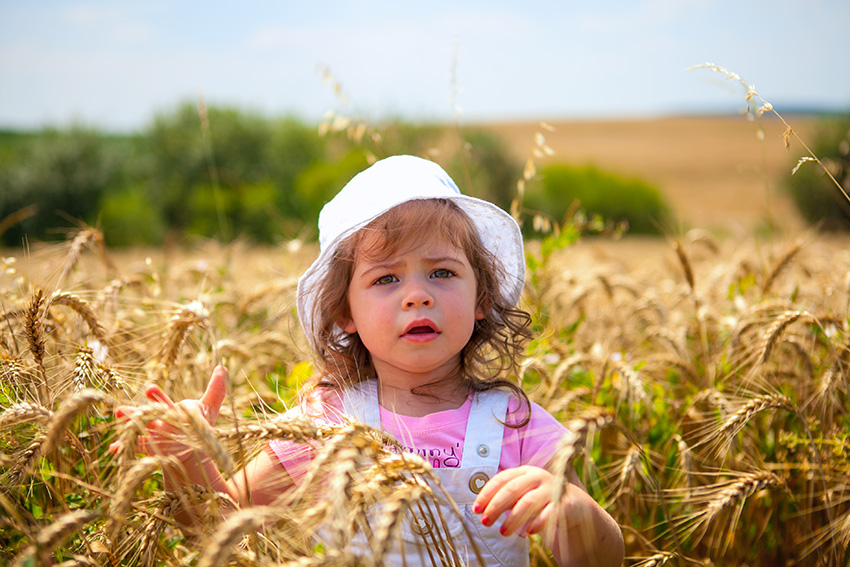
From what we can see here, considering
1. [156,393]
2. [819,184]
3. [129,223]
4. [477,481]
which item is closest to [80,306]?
[156,393]

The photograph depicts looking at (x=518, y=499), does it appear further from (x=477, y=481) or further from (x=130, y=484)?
(x=130, y=484)

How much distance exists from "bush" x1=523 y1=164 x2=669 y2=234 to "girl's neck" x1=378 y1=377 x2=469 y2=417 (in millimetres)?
21840

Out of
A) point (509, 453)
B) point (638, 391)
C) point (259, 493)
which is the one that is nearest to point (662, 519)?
point (638, 391)

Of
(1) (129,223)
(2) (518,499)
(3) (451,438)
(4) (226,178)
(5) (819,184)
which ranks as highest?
(2) (518,499)

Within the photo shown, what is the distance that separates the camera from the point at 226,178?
22969mm

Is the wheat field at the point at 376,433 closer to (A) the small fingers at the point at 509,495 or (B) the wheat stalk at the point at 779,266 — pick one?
(B) the wheat stalk at the point at 779,266

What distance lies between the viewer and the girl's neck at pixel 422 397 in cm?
194

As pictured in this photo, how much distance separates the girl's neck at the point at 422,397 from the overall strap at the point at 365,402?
0.03m

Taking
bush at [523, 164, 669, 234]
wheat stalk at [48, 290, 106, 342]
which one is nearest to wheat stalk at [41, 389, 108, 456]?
wheat stalk at [48, 290, 106, 342]

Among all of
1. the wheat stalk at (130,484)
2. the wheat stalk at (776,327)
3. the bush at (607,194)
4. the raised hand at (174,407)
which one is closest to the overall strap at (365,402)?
the raised hand at (174,407)

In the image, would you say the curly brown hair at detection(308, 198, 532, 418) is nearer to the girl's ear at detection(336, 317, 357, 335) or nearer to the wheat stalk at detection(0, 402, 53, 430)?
the girl's ear at detection(336, 317, 357, 335)

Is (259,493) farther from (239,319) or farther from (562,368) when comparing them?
(239,319)

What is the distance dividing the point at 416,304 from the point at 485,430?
41 cm

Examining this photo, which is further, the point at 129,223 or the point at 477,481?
the point at 129,223
